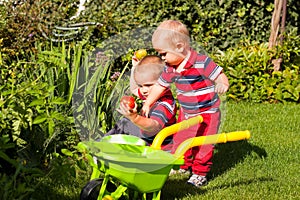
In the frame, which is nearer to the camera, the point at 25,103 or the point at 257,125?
the point at 25,103

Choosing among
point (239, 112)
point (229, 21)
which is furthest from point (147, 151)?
point (229, 21)

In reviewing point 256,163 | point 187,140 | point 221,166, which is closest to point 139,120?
point 187,140

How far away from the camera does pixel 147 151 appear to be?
142 inches

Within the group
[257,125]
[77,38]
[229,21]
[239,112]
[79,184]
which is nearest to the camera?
[79,184]

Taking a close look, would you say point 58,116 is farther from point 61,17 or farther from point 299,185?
point 61,17

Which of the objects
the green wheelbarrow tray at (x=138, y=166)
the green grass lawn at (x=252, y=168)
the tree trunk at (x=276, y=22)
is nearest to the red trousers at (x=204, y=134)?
the green grass lawn at (x=252, y=168)

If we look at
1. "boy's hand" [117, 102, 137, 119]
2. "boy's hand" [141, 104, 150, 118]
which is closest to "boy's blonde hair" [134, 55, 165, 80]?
"boy's hand" [141, 104, 150, 118]

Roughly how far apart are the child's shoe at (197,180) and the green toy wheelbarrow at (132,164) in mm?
680

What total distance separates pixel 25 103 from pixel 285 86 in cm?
428

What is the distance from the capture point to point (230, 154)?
518cm

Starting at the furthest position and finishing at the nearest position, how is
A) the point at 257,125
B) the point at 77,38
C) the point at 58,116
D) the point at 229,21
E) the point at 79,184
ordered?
the point at 229,21 → the point at 77,38 → the point at 257,125 → the point at 79,184 → the point at 58,116

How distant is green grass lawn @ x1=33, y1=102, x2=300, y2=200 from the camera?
414 cm

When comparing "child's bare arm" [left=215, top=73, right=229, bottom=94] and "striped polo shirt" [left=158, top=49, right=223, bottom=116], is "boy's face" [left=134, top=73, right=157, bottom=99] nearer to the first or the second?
"striped polo shirt" [left=158, top=49, right=223, bottom=116]

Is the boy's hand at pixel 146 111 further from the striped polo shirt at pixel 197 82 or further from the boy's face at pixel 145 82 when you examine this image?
the striped polo shirt at pixel 197 82
